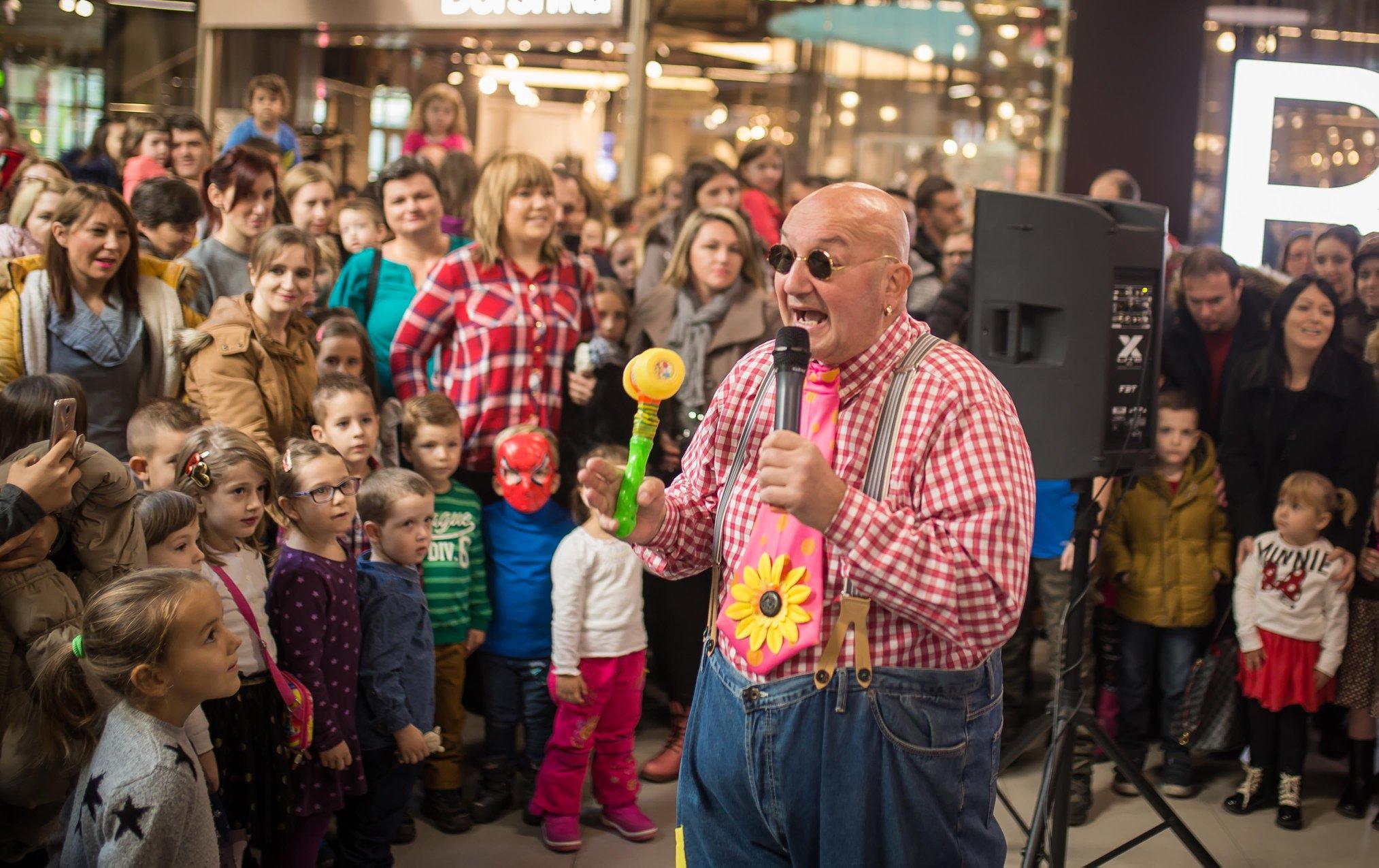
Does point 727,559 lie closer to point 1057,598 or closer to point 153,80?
point 1057,598

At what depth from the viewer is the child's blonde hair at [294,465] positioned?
9.86 feet

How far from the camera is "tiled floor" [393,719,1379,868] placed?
358 cm

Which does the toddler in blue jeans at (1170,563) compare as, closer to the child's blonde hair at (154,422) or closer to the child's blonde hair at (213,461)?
the child's blonde hair at (213,461)

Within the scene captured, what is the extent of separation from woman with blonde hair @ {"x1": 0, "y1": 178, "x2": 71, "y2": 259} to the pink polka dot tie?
2888 millimetres

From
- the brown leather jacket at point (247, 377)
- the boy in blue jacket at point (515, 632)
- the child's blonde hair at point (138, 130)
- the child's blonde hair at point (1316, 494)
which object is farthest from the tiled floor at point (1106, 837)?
the child's blonde hair at point (138, 130)

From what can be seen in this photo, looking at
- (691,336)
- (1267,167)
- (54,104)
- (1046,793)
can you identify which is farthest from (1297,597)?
(54,104)

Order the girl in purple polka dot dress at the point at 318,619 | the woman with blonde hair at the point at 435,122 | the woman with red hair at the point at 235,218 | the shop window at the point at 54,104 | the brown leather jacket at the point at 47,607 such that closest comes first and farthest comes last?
the brown leather jacket at the point at 47,607 → the girl in purple polka dot dress at the point at 318,619 → the woman with red hair at the point at 235,218 → the woman with blonde hair at the point at 435,122 → the shop window at the point at 54,104

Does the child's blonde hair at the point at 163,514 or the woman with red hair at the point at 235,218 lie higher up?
the woman with red hair at the point at 235,218

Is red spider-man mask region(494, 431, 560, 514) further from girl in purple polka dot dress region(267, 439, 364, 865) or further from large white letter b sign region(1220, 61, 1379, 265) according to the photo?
large white letter b sign region(1220, 61, 1379, 265)

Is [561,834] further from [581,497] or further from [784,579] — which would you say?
[784,579]

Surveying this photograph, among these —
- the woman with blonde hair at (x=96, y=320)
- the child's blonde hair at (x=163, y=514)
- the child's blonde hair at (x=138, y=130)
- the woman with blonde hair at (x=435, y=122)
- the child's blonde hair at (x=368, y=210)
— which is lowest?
the child's blonde hair at (x=163, y=514)

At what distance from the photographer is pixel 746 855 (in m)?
1.85

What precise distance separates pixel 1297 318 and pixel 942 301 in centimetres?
113

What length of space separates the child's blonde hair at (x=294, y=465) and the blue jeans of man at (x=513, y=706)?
98 centimetres
